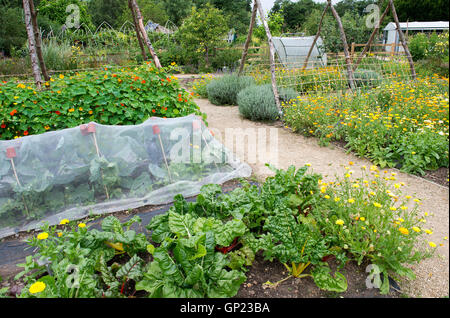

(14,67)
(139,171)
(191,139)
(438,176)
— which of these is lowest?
(438,176)

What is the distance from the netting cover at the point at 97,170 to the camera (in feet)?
9.05

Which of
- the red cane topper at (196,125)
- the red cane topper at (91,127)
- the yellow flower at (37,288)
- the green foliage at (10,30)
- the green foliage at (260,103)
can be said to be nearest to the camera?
the yellow flower at (37,288)

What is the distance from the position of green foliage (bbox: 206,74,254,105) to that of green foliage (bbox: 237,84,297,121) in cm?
116

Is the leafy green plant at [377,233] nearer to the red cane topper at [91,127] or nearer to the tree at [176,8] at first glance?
the red cane topper at [91,127]

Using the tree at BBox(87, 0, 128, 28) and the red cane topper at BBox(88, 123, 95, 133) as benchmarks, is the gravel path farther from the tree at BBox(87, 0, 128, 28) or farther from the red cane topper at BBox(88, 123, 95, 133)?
the tree at BBox(87, 0, 128, 28)

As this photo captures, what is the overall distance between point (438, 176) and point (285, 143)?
209 centimetres

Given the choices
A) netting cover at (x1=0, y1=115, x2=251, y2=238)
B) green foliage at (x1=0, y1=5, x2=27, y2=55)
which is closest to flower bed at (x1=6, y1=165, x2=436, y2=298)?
netting cover at (x1=0, y1=115, x2=251, y2=238)

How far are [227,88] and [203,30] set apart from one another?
796cm

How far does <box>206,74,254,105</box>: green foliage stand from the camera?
25.0ft

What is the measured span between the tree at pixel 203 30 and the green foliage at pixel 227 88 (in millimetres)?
7339

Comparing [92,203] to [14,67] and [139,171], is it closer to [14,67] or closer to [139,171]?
[139,171]

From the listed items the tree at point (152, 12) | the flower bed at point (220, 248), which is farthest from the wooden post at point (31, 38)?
the tree at point (152, 12)

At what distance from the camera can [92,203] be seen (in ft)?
9.72

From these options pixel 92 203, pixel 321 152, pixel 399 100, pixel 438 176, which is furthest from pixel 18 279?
pixel 399 100
